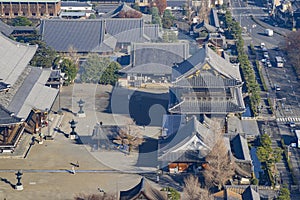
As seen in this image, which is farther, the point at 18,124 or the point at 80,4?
the point at 80,4

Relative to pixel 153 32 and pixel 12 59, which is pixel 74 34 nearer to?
pixel 153 32

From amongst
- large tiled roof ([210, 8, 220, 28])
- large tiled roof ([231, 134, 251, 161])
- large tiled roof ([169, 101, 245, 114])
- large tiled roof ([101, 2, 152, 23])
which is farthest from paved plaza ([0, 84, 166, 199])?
large tiled roof ([101, 2, 152, 23])

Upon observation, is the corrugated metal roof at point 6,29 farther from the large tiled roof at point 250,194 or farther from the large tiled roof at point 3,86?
the large tiled roof at point 250,194

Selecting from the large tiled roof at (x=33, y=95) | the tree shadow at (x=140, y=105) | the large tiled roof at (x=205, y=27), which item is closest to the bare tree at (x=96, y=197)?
the large tiled roof at (x=33, y=95)

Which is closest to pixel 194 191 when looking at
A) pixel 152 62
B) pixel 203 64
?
pixel 203 64

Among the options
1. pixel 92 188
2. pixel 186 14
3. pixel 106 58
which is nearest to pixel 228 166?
pixel 92 188

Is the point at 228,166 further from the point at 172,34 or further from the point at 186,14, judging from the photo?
the point at 186,14

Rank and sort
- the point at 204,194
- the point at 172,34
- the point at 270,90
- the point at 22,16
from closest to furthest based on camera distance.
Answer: the point at 204,194 < the point at 270,90 < the point at 172,34 < the point at 22,16

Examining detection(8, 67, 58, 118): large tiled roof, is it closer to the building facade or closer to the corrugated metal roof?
the corrugated metal roof
